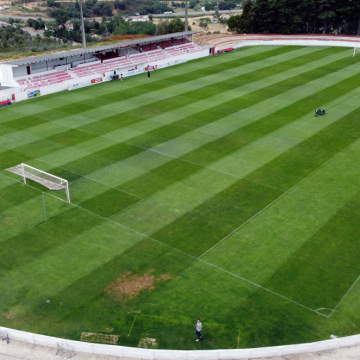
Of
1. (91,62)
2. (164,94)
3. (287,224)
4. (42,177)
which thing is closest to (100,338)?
(287,224)

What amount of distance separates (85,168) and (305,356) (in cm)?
2130

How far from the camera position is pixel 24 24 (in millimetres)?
169750

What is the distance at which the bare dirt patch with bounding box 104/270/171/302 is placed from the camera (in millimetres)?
21047

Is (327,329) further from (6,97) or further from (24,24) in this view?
(24,24)

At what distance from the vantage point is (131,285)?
70.9 feet

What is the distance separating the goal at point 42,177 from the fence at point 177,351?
39.5 feet

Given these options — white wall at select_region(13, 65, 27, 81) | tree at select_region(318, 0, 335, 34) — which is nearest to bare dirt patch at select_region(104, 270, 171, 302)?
white wall at select_region(13, 65, 27, 81)

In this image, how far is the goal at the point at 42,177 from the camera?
94.7ft

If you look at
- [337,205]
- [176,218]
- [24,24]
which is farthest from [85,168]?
[24,24]

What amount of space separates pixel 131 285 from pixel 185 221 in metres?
6.26

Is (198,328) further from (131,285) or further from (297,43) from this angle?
(297,43)

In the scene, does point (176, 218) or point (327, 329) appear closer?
point (327, 329)

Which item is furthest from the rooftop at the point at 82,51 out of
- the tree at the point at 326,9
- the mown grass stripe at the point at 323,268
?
→ the mown grass stripe at the point at 323,268

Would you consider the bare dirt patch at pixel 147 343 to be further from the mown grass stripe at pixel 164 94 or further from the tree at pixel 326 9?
the tree at pixel 326 9
